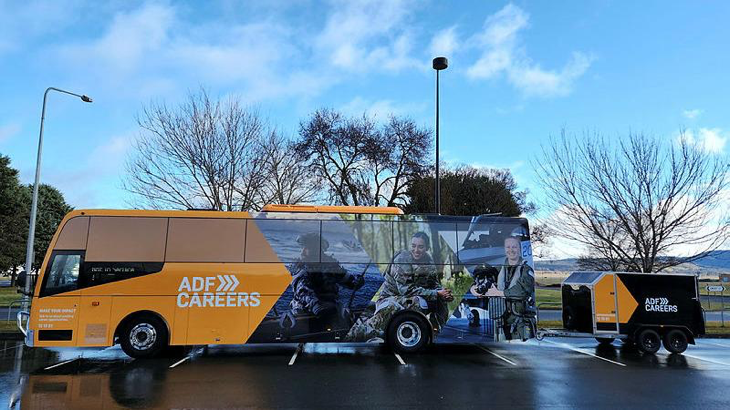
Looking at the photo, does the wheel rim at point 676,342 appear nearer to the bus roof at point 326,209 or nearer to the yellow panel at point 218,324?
the bus roof at point 326,209

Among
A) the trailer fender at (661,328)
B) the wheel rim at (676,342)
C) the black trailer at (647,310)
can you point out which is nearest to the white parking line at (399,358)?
the black trailer at (647,310)

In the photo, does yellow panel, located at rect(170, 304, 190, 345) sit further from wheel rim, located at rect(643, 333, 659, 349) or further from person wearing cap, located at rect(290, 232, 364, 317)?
wheel rim, located at rect(643, 333, 659, 349)

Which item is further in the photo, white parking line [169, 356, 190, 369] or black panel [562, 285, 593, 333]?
black panel [562, 285, 593, 333]

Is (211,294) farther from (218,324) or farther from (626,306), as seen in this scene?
(626,306)

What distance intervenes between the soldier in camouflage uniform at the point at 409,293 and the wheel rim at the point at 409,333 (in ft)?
1.26

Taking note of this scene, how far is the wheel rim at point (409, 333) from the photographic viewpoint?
1140cm

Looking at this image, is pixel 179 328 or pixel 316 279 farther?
pixel 316 279

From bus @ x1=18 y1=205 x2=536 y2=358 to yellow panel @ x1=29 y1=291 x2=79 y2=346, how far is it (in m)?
0.02

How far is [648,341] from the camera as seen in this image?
1201cm

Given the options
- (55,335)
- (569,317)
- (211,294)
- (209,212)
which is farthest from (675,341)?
(55,335)

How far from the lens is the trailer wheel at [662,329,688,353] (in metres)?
11.9

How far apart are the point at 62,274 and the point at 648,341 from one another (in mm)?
14211

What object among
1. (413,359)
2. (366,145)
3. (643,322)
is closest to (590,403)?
(413,359)

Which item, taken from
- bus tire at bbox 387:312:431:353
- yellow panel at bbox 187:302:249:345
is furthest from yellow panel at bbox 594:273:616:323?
yellow panel at bbox 187:302:249:345
